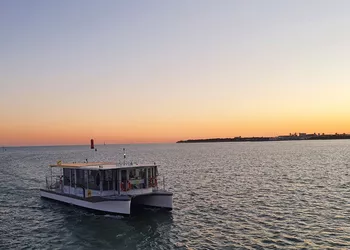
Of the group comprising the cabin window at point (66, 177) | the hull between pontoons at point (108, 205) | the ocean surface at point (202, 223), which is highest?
the cabin window at point (66, 177)

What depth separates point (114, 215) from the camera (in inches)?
1004

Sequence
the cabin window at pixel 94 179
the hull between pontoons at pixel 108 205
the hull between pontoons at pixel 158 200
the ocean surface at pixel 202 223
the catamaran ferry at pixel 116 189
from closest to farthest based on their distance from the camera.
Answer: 1. the ocean surface at pixel 202 223
2. the hull between pontoons at pixel 108 205
3. the catamaran ferry at pixel 116 189
4. the hull between pontoons at pixel 158 200
5. the cabin window at pixel 94 179

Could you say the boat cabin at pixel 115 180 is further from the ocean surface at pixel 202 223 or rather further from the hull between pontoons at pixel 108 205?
the ocean surface at pixel 202 223

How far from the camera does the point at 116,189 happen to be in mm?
27359

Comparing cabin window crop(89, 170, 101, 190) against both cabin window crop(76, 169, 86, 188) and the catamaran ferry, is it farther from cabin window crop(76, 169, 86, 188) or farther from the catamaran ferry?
cabin window crop(76, 169, 86, 188)

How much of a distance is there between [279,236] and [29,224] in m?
17.4

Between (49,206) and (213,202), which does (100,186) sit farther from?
(213,202)

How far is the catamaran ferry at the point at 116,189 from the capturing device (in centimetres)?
2570

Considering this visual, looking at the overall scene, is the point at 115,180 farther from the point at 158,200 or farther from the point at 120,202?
the point at 158,200

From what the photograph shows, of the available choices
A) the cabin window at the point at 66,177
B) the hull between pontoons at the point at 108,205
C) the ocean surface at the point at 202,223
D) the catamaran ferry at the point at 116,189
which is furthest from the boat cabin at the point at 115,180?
the cabin window at the point at 66,177

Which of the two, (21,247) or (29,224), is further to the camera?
(29,224)

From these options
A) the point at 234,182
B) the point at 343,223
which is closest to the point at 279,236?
the point at 343,223

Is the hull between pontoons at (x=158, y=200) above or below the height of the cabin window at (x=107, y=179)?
below

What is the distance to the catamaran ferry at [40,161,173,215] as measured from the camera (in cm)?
2570
